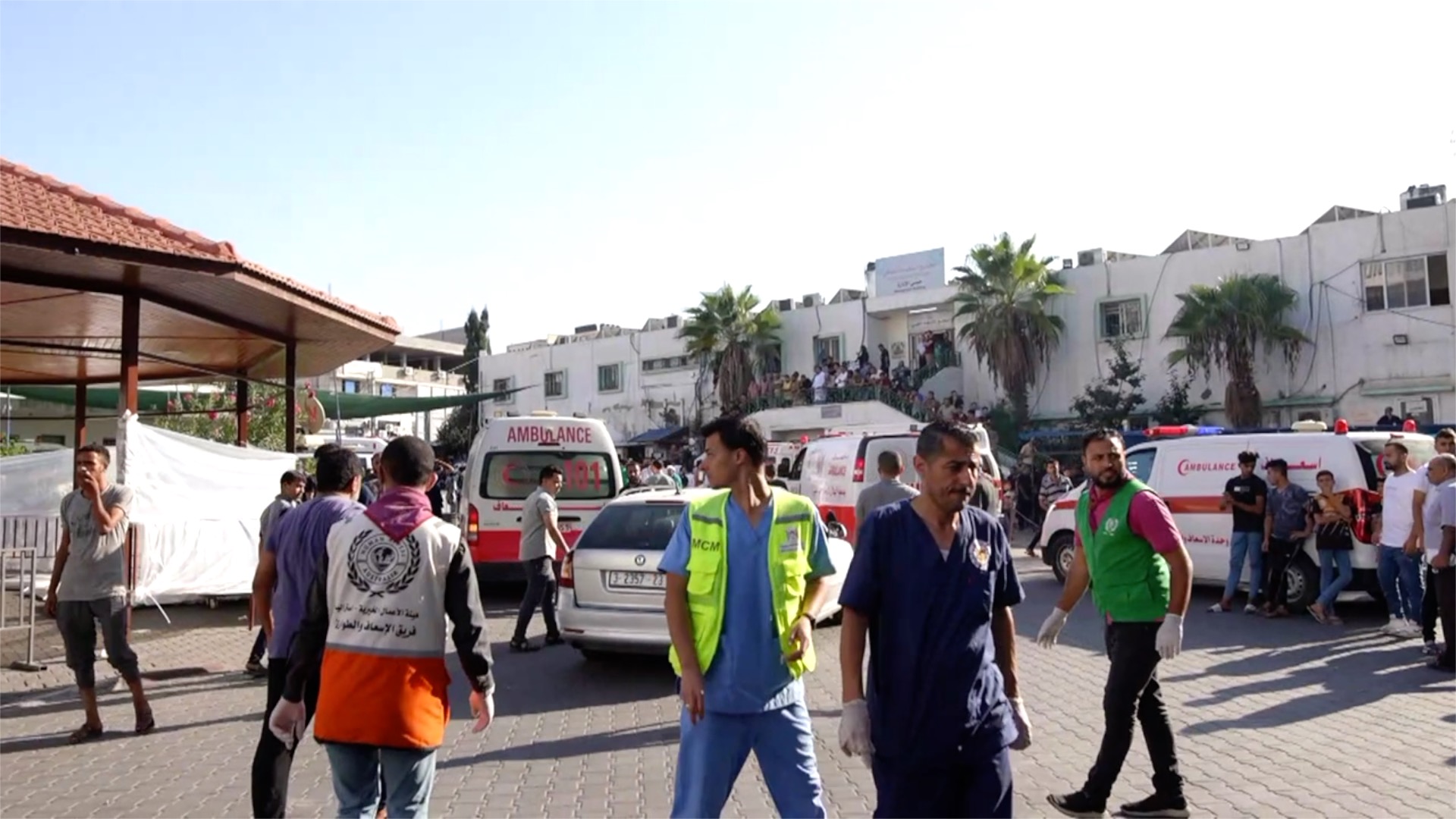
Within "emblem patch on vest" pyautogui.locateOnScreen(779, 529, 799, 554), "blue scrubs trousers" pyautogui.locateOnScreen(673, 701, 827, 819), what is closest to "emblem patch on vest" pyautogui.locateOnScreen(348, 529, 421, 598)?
"blue scrubs trousers" pyautogui.locateOnScreen(673, 701, 827, 819)

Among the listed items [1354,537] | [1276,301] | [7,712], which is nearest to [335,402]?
[7,712]

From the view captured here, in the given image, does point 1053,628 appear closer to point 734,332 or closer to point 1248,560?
point 1248,560

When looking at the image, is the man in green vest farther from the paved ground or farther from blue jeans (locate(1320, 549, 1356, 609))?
blue jeans (locate(1320, 549, 1356, 609))

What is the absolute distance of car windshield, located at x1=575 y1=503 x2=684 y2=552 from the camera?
922 cm

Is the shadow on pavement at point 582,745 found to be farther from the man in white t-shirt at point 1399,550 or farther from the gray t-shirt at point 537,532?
the man in white t-shirt at point 1399,550

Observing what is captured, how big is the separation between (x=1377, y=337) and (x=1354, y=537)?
18707 mm

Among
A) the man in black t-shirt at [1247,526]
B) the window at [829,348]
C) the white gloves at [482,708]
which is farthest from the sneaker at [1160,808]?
the window at [829,348]

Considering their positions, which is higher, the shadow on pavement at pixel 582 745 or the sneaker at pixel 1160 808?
the sneaker at pixel 1160 808

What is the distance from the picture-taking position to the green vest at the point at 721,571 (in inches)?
157

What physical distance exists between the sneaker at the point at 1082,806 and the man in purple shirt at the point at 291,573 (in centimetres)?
349

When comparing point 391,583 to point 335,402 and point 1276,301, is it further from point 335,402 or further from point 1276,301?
point 1276,301

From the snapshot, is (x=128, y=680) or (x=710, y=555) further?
(x=128, y=680)

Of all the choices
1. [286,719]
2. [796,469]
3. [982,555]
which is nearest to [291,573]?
[286,719]

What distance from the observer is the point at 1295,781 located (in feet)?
19.8
